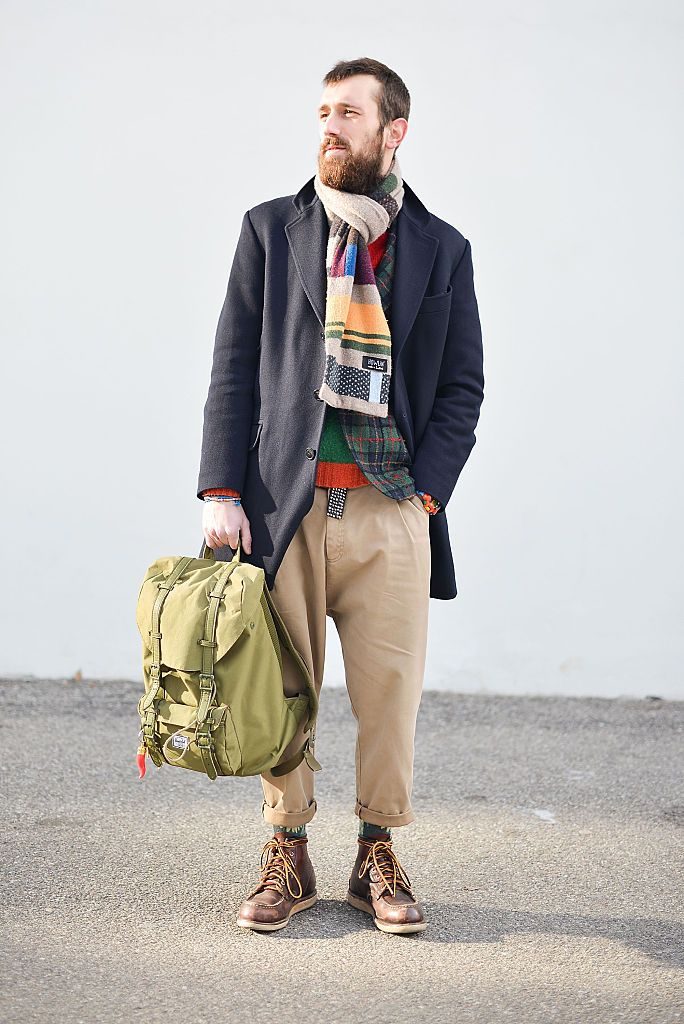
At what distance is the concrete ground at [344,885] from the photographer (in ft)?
7.55

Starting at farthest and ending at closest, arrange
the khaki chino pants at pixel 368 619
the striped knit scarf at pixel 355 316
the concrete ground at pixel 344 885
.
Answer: the khaki chino pants at pixel 368 619 → the striped knit scarf at pixel 355 316 → the concrete ground at pixel 344 885

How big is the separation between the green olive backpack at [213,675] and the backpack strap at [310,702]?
0.04 meters

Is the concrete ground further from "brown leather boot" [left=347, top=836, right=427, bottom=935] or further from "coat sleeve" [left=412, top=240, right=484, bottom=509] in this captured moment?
"coat sleeve" [left=412, top=240, right=484, bottom=509]

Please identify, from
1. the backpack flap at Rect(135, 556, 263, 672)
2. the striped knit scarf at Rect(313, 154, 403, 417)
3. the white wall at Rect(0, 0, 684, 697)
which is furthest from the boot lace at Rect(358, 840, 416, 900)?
the white wall at Rect(0, 0, 684, 697)

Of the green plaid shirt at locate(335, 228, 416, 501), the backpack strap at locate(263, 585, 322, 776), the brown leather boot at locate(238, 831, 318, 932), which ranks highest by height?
the green plaid shirt at locate(335, 228, 416, 501)

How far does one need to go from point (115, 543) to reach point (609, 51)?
3.05 m

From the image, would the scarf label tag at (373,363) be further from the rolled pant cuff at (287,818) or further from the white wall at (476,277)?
the white wall at (476,277)

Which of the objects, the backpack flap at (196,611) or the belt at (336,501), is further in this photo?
the belt at (336,501)

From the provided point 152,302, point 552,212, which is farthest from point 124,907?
point 552,212

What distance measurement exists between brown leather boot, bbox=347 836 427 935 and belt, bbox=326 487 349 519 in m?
0.82

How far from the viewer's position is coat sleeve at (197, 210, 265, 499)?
106 inches

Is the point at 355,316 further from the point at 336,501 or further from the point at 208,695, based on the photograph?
the point at 208,695

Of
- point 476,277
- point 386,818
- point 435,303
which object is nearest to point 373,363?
point 435,303

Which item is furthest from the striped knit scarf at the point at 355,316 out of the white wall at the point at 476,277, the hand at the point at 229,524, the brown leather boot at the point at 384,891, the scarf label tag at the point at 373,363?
the white wall at the point at 476,277
